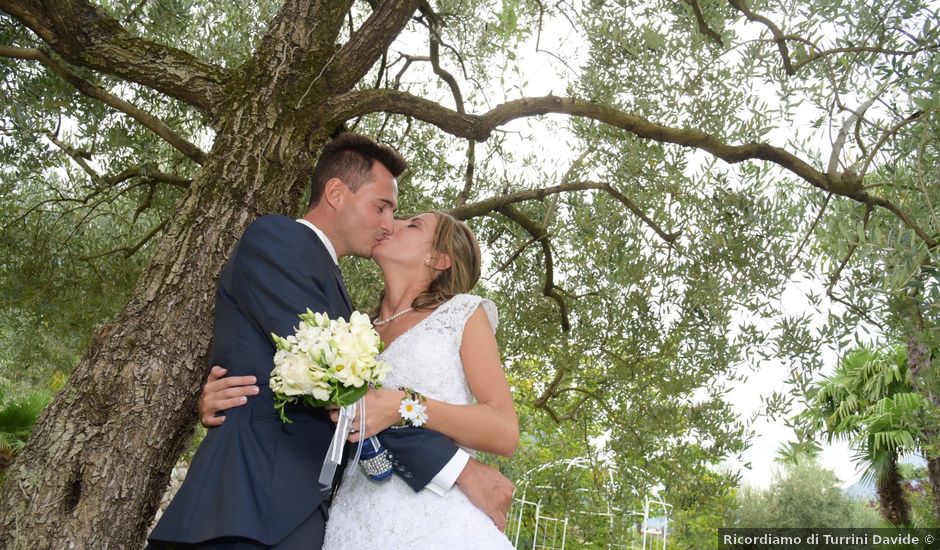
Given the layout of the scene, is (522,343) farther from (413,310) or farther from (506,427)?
(506,427)

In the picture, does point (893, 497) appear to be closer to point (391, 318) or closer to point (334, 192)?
point (391, 318)

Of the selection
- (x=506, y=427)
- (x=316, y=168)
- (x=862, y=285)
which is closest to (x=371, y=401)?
(x=506, y=427)

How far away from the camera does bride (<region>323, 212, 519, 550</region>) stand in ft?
9.71

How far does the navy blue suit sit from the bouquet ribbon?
4.0 inches

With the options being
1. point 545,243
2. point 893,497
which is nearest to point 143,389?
point 545,243

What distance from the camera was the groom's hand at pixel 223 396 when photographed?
8.90 ft

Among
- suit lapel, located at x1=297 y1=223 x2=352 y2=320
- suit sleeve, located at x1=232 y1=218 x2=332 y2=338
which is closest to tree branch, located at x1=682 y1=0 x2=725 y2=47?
suit lapel, located at x1=297 y1=223 x2=352 y2=320

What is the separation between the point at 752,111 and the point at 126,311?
13.2 ft

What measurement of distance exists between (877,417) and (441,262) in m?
14.3

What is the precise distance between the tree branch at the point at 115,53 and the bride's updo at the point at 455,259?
1.31m

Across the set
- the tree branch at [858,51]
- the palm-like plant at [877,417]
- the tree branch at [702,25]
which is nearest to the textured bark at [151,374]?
the tree branch at [702,25]

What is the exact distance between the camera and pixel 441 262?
376 cm

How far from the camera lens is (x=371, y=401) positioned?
9.25ft

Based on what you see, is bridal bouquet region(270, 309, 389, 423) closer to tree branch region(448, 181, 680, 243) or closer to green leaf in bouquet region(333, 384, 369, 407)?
green leaf in bouquet region(333, 384, 369, 407)
